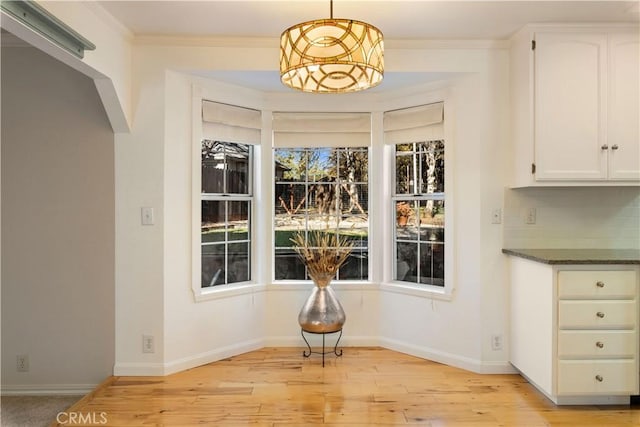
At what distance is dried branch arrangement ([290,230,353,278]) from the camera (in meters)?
3.28

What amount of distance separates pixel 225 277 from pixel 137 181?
1031mm

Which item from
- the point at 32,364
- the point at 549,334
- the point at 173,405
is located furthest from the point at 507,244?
the point at 32,364

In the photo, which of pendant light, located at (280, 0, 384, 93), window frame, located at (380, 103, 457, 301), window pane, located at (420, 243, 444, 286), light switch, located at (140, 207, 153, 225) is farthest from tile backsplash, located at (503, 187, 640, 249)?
light switch, located at (140, 207, 153, 225)

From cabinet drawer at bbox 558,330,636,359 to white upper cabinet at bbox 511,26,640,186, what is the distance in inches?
38.3

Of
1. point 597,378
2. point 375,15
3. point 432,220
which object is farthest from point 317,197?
point 597,378

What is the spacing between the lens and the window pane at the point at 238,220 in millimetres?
3500

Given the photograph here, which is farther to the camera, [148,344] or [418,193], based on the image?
[418,193]

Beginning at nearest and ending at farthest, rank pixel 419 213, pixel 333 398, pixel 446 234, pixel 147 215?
pixel 333 398 < pixel 147 215 < pixel 446 234 < pixel 419 213

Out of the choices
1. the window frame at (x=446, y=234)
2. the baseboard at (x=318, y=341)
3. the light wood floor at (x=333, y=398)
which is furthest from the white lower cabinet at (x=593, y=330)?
the baseboard at (x=318, y=341)

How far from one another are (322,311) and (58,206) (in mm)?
2071

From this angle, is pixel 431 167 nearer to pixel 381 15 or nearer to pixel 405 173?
pixel 405 173

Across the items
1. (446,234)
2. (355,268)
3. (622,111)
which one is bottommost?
(355,268)

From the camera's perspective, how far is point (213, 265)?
3.40 m

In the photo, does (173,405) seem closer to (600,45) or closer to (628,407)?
(628,407)
